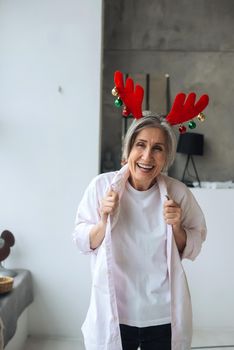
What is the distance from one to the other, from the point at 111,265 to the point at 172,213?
0.94 ft

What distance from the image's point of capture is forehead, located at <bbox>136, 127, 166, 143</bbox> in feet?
4.63

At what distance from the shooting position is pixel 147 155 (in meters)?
1.40

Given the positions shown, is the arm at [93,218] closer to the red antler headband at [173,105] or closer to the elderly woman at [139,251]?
the elderly woman at [139,251]

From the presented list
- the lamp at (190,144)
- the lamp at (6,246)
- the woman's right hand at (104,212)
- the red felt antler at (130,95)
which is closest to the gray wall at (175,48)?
the lamp at (190,144)

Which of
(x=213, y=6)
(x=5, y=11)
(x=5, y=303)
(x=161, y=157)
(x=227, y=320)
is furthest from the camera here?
(x=213, y=6)

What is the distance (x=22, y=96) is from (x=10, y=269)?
136 cm

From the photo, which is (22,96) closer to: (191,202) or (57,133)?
(57,133)

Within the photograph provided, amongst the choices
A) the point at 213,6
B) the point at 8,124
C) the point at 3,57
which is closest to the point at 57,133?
the point at 8,124

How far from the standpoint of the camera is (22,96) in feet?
9.73

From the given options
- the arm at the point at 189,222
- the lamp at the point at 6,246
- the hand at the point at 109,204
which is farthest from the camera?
the lamp at the point at 6,246

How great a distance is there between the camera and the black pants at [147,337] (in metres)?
1.39

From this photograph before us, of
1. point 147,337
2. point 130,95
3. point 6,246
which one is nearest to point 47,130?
point 6,246

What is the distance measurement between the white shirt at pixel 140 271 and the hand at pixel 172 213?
0.06 metres

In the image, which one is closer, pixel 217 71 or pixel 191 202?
pixel 191 202
